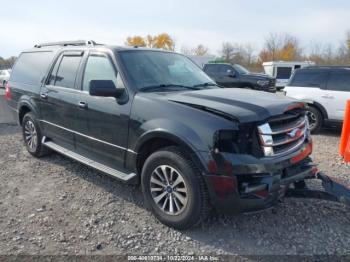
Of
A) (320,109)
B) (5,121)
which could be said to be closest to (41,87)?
(5,121)

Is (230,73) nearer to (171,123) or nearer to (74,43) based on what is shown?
(74,43)

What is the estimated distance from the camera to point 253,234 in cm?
346

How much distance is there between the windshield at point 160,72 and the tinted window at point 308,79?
16.0 feet

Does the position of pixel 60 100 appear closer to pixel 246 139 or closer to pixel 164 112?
pixel 164 112

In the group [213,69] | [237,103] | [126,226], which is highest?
[213,69]

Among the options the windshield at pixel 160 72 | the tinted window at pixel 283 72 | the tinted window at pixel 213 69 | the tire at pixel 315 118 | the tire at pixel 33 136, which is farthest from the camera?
the tinted window at pixel 283 72

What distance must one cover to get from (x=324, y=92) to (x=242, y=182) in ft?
20.7

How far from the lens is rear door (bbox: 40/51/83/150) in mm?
4586

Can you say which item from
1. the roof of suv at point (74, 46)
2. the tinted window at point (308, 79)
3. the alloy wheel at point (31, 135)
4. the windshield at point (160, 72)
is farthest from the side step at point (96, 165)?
the tinted window at point (308, 79)

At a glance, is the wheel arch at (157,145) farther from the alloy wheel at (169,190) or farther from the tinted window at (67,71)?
the tinted window at (67,71)

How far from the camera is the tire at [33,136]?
5.58 metres

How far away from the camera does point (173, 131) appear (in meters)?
3.25

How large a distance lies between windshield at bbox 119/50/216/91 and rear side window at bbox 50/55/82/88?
0.92 meters

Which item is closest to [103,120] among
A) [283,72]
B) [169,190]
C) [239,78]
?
[169,190]
